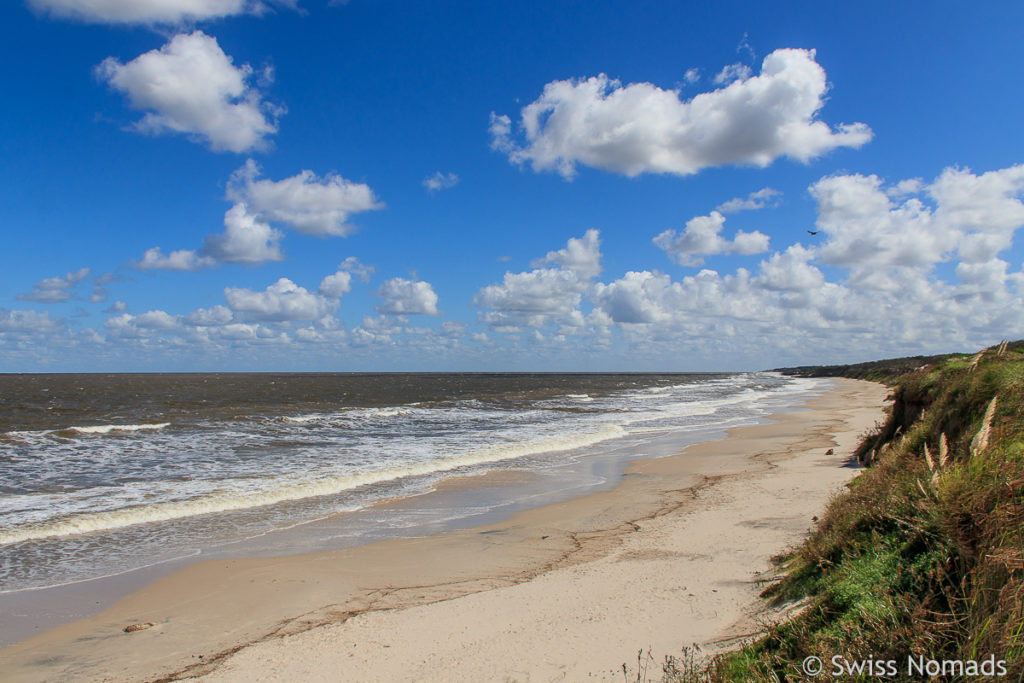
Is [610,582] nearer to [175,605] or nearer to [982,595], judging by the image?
[982,595]

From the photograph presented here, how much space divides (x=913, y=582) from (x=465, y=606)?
15.0 feet

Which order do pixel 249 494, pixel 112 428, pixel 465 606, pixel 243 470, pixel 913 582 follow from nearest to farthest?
pixel 913 582 < pixel 465 606 < pixel 249 494 < pixel 243 470 < pixel 112 428

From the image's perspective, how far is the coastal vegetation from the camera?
2.79m

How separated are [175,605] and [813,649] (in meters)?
7.43

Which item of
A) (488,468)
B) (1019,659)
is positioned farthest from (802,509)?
(488,468)

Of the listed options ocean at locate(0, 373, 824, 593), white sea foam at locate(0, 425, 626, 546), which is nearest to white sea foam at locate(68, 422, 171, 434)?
ocean at locate(0, 373, 824, 593)

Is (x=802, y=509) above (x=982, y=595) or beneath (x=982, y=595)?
beneath

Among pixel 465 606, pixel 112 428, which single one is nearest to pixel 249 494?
pixel 465 606

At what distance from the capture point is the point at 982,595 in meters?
2.96

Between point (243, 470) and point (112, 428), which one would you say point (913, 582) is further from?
point (112, 428)

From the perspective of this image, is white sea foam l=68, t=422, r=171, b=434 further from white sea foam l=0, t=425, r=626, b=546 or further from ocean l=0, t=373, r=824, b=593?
white sea foam l=0, t=425, r=626, b=546

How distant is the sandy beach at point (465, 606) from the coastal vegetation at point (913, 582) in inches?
38.6

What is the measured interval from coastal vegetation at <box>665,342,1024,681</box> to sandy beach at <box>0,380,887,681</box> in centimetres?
98

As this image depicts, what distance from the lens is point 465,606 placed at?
653cm
